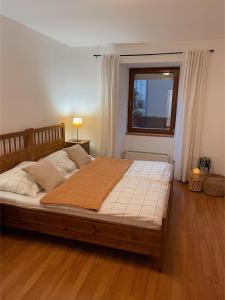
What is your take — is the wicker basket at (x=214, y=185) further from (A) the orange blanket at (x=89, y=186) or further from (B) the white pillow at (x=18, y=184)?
(B) the white pillow at (x=18, y=184)

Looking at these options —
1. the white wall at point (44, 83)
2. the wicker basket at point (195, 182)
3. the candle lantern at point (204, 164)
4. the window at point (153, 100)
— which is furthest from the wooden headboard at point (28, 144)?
the candle lantern at point (204, 164)

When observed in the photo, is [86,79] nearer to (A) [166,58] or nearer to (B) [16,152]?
(A) [166,58]

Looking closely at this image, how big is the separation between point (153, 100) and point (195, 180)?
1992 millimetres

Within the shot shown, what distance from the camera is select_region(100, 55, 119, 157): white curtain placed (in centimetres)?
418

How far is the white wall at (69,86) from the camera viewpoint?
3010 mm

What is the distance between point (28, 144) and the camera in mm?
3283

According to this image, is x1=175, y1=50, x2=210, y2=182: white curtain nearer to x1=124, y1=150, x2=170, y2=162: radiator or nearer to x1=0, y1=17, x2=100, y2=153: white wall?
x1=124, y1=150, x2=170, y2=162: radiator

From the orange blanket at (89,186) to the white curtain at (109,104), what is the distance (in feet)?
3.08

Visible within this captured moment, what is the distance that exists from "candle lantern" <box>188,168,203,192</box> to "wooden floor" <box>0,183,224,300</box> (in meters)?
1.18

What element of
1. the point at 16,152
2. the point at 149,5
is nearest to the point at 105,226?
the point at 16,152

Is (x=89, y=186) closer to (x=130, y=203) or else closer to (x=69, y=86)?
(x=130, y=203)

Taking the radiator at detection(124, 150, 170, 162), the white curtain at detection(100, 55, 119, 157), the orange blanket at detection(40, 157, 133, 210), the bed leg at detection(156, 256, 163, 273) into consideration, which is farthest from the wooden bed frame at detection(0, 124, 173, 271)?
the radiator at detection(124, 150, 170, 162)

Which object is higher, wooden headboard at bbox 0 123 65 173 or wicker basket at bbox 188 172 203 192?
wooden headboard at bbox 0 123 65 173

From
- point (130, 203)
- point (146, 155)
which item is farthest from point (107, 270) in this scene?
point (146, 155)
